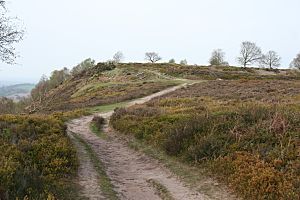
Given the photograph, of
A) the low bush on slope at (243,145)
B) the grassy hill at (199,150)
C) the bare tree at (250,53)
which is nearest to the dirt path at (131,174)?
the grassy hill at (199,150)

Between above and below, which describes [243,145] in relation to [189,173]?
above

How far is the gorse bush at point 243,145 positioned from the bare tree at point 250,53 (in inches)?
3253

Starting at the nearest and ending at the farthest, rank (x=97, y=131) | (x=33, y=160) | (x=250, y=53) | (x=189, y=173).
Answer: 1. (x=33, y=160)
2. (x=189, y=173)
3. (x=97, y=131)
4. (x=250, y=53)

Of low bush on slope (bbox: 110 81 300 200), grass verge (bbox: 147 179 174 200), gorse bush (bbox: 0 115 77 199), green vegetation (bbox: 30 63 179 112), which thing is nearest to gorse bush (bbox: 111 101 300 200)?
low bush on slope (bbox: 110 81 300 200)

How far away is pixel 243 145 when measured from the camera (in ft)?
36.3

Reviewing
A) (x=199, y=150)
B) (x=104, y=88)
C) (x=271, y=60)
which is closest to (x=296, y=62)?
(x=271, y=60)

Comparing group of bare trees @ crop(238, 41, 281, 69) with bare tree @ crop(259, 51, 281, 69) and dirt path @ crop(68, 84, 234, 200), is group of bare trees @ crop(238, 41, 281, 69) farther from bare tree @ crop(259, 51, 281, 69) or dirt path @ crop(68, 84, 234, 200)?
dirt path @ crop(68, 84, 234, 200)

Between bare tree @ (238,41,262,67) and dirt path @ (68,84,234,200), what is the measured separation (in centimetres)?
8345

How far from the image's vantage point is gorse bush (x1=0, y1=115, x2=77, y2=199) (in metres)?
7.88

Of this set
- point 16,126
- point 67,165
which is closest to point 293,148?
point 67,165

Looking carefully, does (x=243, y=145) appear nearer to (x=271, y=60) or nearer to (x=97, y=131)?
(x=97, y=131)

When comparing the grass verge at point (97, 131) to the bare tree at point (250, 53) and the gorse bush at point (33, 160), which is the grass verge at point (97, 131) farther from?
the bare tree at point (250, 53)

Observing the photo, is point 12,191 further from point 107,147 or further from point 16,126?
point 107,147

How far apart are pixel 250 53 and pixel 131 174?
3466 inches
